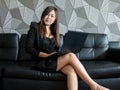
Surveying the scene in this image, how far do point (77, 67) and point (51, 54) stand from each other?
0.33 metres

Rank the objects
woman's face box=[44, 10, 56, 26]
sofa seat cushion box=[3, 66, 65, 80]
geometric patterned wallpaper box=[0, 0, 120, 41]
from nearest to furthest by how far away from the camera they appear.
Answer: sofa seat cushion box=[3, 66, 65, 80] → woman's face box=[44, 10, 56, 26] → geometric patterned wallpaper box=[0, 0, 120, 41]

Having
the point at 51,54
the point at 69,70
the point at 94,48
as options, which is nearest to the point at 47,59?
the point at 51,54

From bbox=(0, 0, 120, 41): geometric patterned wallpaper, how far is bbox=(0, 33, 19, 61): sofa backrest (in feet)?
1.22

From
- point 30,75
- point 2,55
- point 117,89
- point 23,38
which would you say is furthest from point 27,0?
point 117,89

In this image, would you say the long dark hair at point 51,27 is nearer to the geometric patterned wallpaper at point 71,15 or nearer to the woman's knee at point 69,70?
the woman's knee at point 69,70

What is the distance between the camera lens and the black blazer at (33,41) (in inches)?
106

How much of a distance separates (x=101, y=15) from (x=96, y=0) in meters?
0.25

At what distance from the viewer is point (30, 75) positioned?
264cm

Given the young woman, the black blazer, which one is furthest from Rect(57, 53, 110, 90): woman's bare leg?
the black blazer

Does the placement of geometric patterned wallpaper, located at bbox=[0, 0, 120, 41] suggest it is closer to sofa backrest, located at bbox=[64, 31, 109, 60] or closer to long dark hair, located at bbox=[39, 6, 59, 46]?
sofa backrest, located at bbox=[64, 31, 109, 60]

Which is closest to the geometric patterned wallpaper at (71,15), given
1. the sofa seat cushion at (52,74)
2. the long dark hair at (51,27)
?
the long dark hair at (51,27)

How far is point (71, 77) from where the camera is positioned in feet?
8.26

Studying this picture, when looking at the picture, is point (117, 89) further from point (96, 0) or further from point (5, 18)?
point (5, 18)

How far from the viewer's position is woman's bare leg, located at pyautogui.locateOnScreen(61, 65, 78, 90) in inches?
97.5
